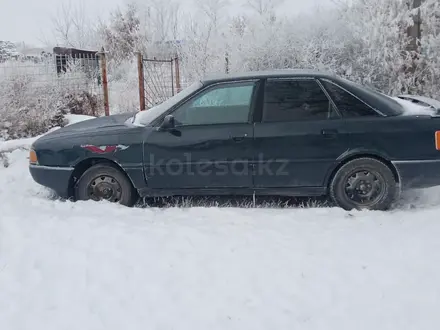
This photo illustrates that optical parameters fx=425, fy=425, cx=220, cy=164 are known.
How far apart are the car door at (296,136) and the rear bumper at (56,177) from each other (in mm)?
2133

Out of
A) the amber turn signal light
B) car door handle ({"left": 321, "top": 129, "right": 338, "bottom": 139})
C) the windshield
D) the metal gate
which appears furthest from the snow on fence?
car door handle ({"left": 321, "top": 129, "right": 338, "bottom": 139})

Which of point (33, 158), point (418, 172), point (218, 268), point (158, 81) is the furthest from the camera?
point (158, 81)

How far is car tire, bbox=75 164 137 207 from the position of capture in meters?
4.79

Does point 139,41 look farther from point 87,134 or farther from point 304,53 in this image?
point 87,134

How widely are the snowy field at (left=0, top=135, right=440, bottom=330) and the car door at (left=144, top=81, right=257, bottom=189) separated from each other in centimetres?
37

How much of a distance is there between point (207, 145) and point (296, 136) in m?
0.95

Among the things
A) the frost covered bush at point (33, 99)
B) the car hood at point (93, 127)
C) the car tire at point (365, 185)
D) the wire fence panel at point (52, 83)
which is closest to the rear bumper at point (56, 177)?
the car hood at point (93, 127)

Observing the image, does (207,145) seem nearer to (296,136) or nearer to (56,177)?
(296,136)

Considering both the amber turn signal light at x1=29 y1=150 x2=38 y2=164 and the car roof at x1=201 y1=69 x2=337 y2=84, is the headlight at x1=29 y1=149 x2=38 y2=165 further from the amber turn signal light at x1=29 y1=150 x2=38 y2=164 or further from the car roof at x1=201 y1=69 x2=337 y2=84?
the car roof at x1=201 y1=69 x2=337 y2=84

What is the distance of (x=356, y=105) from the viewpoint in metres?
4.52

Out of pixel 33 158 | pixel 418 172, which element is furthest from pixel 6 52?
pixel 418 172

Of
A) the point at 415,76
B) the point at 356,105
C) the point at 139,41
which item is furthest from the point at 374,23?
the point at 139,41

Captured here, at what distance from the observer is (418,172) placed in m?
4.42

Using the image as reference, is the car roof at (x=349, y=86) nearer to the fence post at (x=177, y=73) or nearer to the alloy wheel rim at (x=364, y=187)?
the alloy wheel rim at (x=364, y=187)
